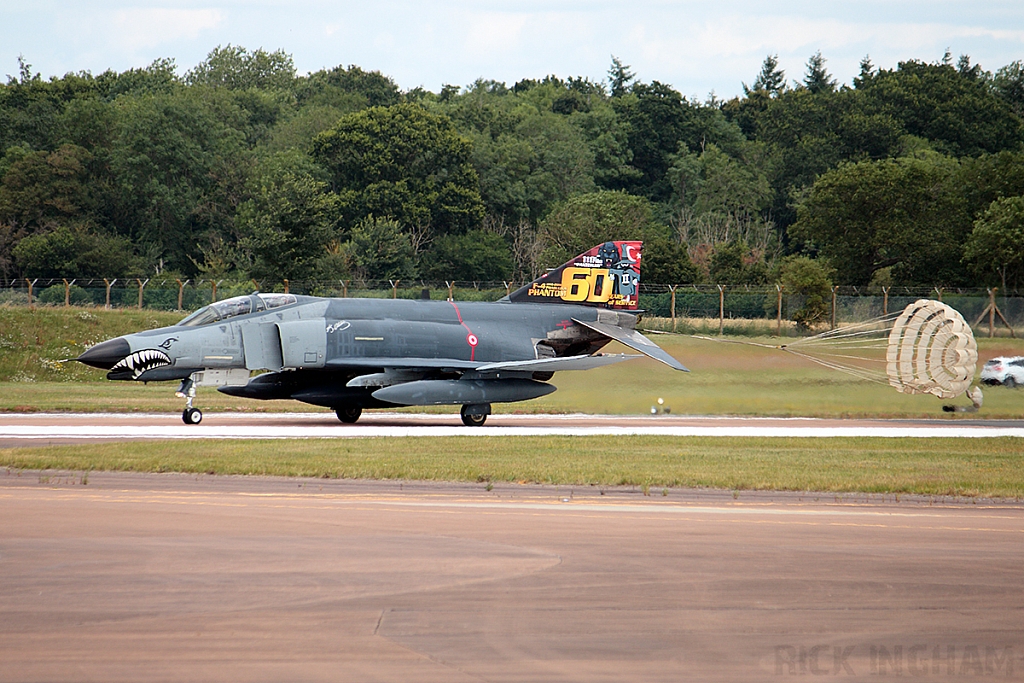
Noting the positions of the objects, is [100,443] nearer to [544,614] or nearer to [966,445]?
[544,614]

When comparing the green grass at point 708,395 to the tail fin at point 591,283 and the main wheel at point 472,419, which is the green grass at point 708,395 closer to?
the tail fin at point 591,283

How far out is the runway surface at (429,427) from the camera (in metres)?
20.2

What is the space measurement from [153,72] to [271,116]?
14.2 meters

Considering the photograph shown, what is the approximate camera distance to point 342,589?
26.3 ft

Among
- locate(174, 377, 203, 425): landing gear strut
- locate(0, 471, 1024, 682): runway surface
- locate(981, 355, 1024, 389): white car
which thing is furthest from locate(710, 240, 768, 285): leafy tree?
locate(0, 471, 1024, 682): runway surface

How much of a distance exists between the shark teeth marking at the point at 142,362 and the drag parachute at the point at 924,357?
14.9 meters

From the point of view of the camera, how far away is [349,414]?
24297mm

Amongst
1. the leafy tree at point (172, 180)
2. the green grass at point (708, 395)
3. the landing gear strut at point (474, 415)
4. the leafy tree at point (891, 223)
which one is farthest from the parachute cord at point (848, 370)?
the leafy tree at point (172, 180)

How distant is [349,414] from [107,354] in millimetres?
5526

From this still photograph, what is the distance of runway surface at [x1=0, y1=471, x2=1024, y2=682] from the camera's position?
6.54 m

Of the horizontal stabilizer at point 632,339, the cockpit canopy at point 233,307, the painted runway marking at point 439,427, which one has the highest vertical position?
the cockpit canopy at point 233,307

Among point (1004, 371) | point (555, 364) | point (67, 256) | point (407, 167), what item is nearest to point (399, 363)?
point (555, 364)

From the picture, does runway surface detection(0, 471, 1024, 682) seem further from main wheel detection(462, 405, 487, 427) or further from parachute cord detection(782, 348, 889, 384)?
parachute cord detection(782, 348, 889, 384)

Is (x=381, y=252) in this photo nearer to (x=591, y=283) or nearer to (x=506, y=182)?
(x=506, y=182)
